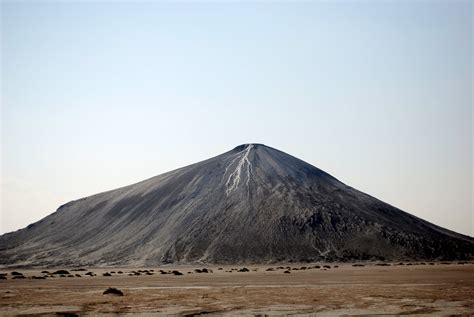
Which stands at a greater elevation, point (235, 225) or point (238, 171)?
point (238, 171)

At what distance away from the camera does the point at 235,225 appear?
490 feet

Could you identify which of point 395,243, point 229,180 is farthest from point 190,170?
point 395,243

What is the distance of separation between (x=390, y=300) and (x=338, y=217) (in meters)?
116

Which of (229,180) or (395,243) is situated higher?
(229,180)

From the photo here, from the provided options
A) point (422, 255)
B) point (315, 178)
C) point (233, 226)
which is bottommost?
point (422, 255)

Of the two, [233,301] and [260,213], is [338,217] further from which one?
[233,301]

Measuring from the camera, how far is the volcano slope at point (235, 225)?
138m

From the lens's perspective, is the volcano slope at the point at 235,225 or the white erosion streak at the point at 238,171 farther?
the white erosion streak at the point at 238,171

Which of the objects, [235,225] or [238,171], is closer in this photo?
[235,225]

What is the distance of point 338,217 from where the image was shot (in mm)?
151000

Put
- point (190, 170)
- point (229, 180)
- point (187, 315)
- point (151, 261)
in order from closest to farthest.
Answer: point (187, 315), point (151, 261), point (229, 180), point (190, 170)

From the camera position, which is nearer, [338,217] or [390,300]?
[390,300]

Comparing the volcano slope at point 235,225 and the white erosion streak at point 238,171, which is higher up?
the white erosion streak at point 238,171

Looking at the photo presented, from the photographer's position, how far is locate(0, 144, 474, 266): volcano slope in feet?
453
